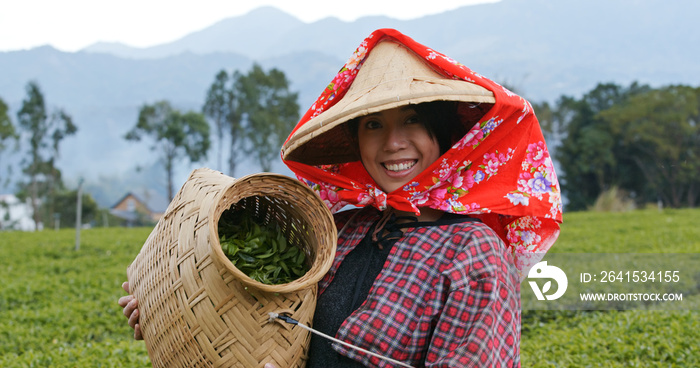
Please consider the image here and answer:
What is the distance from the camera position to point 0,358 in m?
3.78

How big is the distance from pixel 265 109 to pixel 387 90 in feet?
88.6

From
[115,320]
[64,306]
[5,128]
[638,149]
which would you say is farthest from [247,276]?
[638,149]

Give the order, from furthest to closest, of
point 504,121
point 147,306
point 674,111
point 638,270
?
point 674,111
point 638,270
point 504,121
point 147,306

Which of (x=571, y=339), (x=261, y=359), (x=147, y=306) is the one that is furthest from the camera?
(x=571, y=339)

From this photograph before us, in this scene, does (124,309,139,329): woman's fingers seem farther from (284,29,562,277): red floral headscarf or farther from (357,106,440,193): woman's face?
(357,106,440,193): woman's face

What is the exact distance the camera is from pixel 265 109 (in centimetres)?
2806

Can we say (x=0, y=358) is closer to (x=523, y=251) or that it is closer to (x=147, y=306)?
(x=147, y=306)

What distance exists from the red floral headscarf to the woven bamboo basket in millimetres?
242

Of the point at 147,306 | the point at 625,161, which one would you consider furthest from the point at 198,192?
the point at 625,161

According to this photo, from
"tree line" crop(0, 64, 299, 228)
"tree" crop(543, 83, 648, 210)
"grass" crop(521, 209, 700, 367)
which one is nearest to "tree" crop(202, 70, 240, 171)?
"tree line" crop(0, 64, 299, 228)

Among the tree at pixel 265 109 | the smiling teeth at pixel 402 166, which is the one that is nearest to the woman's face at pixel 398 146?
the smiling teeth at pixel 402 166

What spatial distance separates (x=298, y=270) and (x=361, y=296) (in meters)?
0.18

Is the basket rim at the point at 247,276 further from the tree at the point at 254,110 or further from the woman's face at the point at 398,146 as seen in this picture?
the tree at the point at 254,110

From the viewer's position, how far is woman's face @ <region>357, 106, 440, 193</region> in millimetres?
1650
